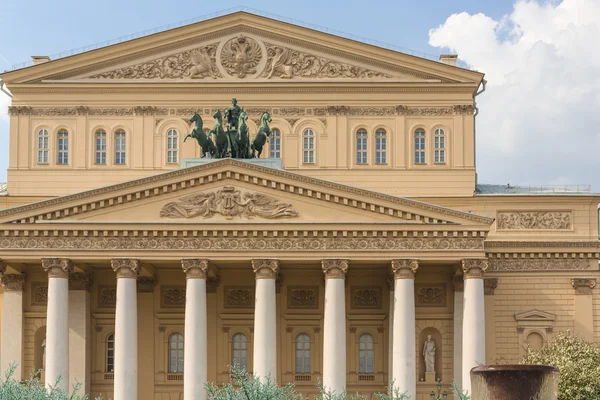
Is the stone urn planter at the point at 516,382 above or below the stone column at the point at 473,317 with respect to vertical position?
below

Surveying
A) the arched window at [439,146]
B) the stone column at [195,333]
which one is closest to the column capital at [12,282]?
the stone column at [195,333]

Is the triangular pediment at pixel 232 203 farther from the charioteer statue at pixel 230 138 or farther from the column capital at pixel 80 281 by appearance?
the column capital at pixel 80 281

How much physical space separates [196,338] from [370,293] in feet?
31.5

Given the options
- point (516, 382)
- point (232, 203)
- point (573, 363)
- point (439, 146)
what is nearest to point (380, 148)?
point (439, 146)

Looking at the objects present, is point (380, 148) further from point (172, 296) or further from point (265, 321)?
point (265, 321)

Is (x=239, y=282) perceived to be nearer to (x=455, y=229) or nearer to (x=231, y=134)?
(x=231, y=134)

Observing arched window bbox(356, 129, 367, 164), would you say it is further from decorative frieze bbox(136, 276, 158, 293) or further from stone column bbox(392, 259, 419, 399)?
decorative frieze bbox(136, 276, 158, 293)

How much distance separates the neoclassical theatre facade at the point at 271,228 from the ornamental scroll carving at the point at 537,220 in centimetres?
9

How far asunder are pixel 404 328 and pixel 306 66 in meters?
15.8

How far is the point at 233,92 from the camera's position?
58.2 m

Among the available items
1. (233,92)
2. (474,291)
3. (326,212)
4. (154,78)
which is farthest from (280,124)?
(474,291)

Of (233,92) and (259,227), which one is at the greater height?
(233,92)

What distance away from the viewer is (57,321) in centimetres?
4856

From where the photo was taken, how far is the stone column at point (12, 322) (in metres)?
51.5
